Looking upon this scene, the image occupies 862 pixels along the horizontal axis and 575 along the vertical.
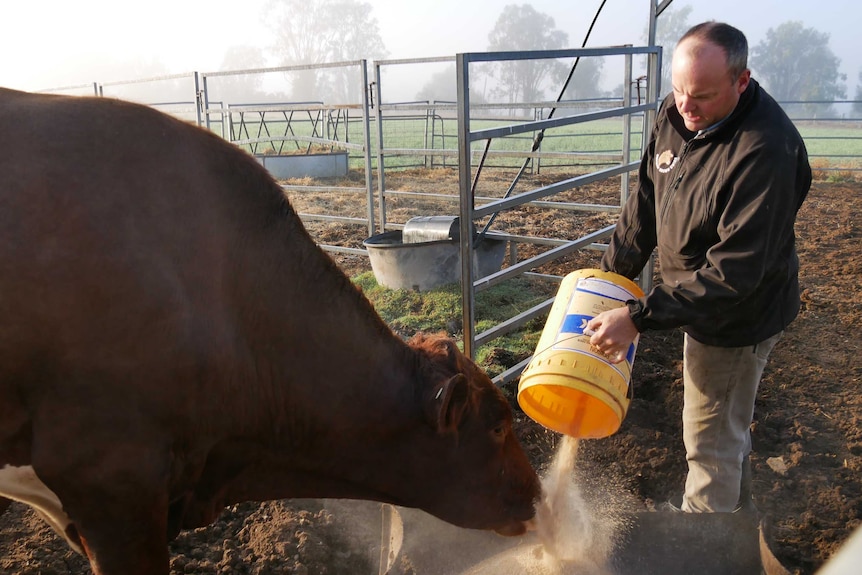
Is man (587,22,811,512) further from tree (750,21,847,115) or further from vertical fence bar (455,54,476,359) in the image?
tree (750,21,847,115)

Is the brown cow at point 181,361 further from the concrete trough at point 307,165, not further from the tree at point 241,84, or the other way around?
the tree at point 241,84

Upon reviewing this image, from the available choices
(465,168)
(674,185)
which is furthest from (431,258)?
(674,185)

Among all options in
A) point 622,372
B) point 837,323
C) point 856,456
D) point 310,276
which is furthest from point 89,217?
point 837,323

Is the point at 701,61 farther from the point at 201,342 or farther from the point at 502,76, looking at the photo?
the point at 502,76

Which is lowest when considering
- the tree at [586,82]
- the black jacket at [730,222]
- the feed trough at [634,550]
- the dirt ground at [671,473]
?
the dirt ground at [671,473]

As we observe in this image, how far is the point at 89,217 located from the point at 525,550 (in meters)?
2.00

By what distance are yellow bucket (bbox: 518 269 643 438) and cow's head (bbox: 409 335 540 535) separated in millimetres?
182

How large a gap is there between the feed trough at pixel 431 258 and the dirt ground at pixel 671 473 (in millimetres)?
1626

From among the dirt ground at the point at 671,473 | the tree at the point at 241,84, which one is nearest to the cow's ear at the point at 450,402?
the dirt ground at the point at 671,473

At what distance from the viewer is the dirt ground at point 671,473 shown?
3119 millimetres

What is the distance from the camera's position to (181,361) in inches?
→ 83.5

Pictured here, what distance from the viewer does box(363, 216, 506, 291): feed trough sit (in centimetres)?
639

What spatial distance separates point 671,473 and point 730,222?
1770 mm

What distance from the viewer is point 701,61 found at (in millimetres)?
2424
